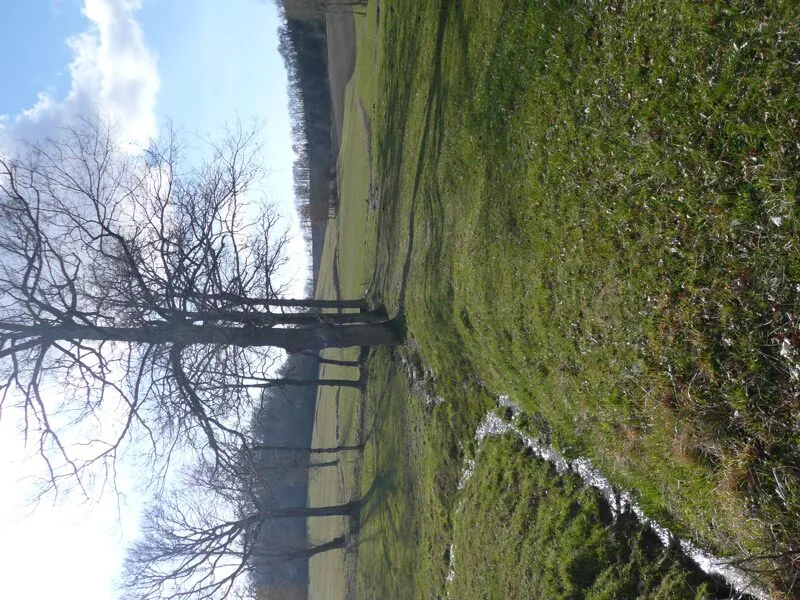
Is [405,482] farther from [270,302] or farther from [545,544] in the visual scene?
[545,544]

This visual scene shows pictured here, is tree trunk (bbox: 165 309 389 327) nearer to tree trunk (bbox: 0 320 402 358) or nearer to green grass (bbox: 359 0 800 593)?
tree trunk (bbox: 0 320 402 358)

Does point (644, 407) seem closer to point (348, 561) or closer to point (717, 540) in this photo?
point (717, 540)

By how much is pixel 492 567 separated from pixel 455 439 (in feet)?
9.71

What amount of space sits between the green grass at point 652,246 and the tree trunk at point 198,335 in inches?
171

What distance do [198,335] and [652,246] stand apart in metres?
8.94

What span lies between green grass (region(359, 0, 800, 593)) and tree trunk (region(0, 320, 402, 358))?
4.35 metres

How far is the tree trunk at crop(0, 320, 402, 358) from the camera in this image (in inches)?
437

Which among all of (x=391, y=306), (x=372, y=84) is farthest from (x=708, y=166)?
(x=372, y=84)

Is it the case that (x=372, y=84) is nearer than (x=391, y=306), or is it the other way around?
(x=391, y=306)

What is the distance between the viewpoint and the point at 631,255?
627 centimetres

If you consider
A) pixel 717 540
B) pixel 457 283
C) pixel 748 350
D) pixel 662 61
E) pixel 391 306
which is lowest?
pixel 717 540

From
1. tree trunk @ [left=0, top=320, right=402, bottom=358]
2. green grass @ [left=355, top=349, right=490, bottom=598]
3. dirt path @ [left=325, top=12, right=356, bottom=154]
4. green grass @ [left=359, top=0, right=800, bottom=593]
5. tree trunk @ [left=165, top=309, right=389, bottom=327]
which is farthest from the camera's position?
dirt path @ [left=325, top=12, right=356, bottom=154]

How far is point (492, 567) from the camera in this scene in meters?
10.0

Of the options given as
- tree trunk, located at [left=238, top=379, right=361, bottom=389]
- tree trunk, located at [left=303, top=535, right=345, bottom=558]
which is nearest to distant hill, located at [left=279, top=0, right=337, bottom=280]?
tree trunk, located at [left=238, top=379, right=361, bottom=389]
